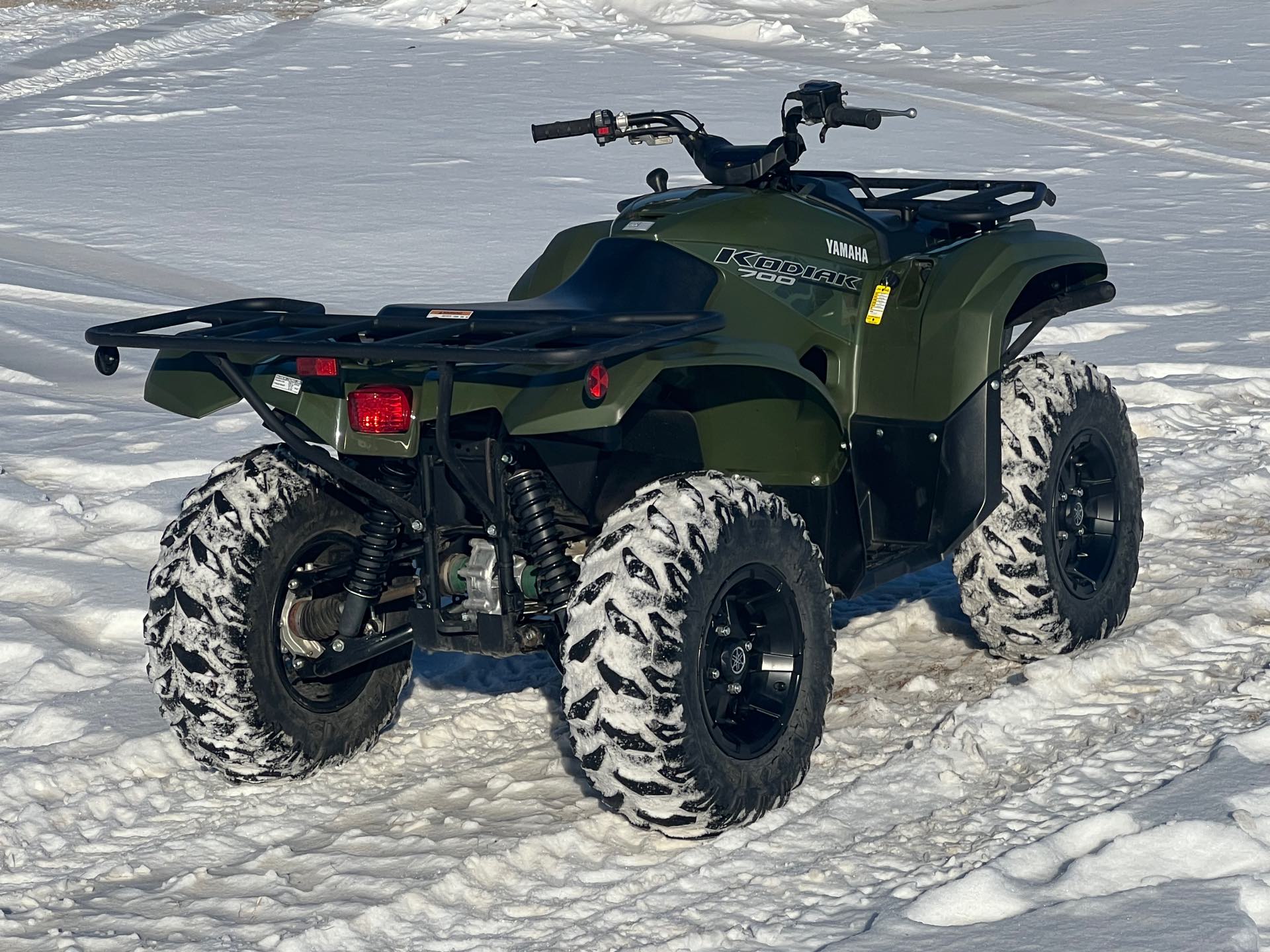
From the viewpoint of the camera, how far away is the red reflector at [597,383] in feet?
11.0

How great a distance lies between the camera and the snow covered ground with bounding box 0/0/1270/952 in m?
3.36

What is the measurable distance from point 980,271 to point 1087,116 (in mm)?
Answer: 13816

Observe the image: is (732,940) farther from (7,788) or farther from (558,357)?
(7,788)

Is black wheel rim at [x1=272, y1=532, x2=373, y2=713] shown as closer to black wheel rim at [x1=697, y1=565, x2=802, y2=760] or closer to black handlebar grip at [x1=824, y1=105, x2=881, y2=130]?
black wheel rim at [x1=697, y1=565, x2=802, y2=760]

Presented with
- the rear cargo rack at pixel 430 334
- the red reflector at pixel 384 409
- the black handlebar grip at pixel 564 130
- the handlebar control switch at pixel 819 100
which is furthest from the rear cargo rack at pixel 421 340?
the handlebar control switch at pixel 819 100

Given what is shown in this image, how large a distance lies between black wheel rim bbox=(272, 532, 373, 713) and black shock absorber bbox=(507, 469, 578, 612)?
0.61m

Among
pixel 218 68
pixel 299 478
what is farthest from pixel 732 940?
pixel 218 68

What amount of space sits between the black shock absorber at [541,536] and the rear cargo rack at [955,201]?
1430 mm

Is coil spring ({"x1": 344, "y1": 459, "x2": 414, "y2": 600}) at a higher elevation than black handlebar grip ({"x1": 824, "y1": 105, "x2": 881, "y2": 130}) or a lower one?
lower

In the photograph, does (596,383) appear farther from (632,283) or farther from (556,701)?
(556,701)

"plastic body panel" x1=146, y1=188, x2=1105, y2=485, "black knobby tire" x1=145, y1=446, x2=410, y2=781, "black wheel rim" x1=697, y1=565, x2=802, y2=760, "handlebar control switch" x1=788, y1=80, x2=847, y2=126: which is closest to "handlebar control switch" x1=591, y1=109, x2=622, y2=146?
"plastic body panel" x1=146, y1=188, x2=1105, y2=485

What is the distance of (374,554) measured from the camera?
3.92m

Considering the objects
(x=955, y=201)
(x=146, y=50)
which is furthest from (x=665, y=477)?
(x=146, y=50)

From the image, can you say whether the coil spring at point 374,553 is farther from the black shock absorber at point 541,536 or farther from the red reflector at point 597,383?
the red reflector at point 597,383
